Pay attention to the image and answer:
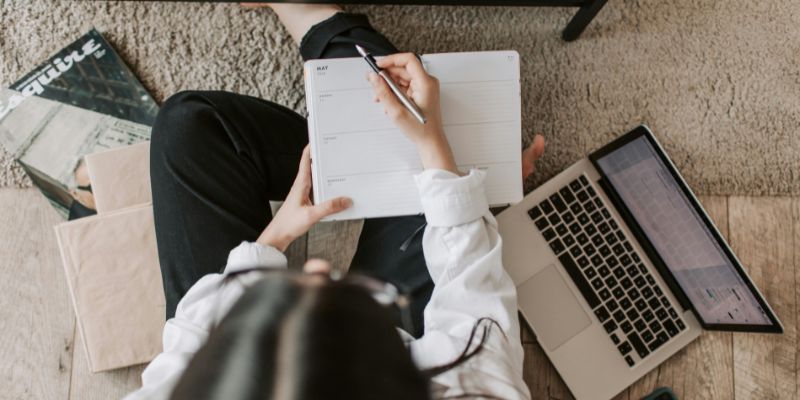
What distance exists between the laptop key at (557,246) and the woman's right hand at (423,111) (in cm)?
27

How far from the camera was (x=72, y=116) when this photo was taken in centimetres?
95

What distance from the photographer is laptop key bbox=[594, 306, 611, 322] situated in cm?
84

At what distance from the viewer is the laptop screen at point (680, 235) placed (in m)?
0.81

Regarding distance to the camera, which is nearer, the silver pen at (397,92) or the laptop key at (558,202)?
the silver pen at (397,92)

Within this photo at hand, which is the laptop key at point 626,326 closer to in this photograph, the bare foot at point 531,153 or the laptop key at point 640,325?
the laptop key at point 640,325

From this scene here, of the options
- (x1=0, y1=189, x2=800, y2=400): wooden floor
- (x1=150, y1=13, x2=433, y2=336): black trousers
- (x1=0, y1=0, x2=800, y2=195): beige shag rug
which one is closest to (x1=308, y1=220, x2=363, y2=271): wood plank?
(x1=0, y1=189, x2=800, y2=400): wooden floor

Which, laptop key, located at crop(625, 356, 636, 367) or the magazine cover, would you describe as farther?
the magazine cover

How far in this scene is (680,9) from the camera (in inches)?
38.3

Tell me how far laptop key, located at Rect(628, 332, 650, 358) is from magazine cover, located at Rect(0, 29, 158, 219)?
861 millimetres

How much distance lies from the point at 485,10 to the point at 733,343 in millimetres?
698

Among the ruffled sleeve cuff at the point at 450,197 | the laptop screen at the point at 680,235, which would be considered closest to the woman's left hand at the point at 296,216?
the ruffled sleeve cuff at the point at 450,197

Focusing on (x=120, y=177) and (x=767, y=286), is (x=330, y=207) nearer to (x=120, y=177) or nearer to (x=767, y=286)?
(x=120, y=177)

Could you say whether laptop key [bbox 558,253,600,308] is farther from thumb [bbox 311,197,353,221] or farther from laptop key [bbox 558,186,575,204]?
thumb [bbox 311,197,353,221]

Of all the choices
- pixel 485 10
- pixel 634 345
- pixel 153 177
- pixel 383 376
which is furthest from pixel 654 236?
pixel 153 177
